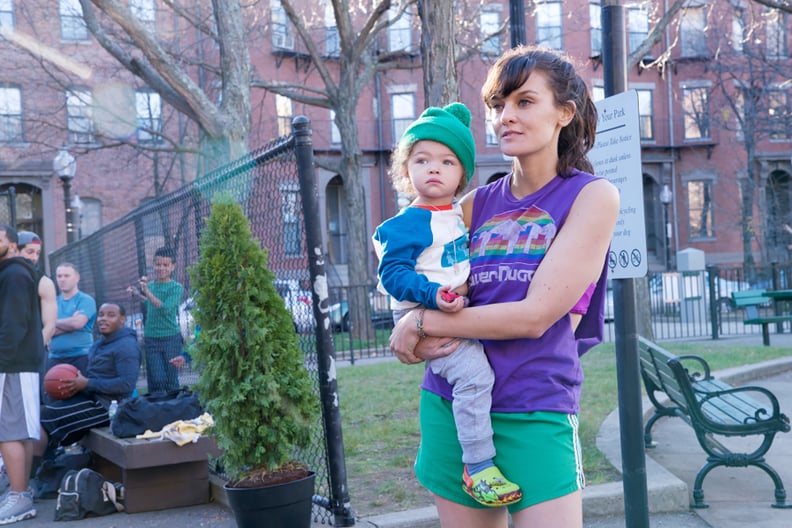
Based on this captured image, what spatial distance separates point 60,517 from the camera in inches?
244

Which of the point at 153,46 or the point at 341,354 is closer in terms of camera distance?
the point at 153,46

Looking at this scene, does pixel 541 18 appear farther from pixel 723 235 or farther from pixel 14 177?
pixel 14 177

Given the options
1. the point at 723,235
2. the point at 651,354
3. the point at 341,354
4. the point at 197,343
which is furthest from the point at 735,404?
the point at 723,235

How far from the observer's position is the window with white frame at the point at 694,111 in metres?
36.6

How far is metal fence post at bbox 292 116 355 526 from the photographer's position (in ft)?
17.0

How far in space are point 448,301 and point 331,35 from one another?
27.8 m

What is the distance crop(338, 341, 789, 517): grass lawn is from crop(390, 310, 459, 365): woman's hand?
3.27 metres

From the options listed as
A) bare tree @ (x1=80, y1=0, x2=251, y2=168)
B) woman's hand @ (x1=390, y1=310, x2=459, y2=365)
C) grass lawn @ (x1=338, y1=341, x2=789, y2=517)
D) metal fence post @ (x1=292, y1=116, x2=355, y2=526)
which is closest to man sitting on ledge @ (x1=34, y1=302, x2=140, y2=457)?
grass lawn @ (x1=338, y1=341, x2=789, y2=517)

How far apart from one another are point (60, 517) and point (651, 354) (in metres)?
4.60

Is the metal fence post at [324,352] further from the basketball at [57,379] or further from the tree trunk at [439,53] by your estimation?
the basketball at [57,379]

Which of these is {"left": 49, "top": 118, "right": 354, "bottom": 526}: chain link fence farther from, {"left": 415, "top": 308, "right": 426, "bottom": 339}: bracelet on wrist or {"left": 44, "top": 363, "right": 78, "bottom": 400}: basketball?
{"left": 415, "top": 308, "right": 426, "bottom": 339}: bracelet on wrist

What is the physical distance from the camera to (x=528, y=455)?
2316 millimetres

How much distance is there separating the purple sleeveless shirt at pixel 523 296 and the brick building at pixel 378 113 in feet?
59.0

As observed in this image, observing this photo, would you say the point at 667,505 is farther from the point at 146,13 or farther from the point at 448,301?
the point at 146,13
